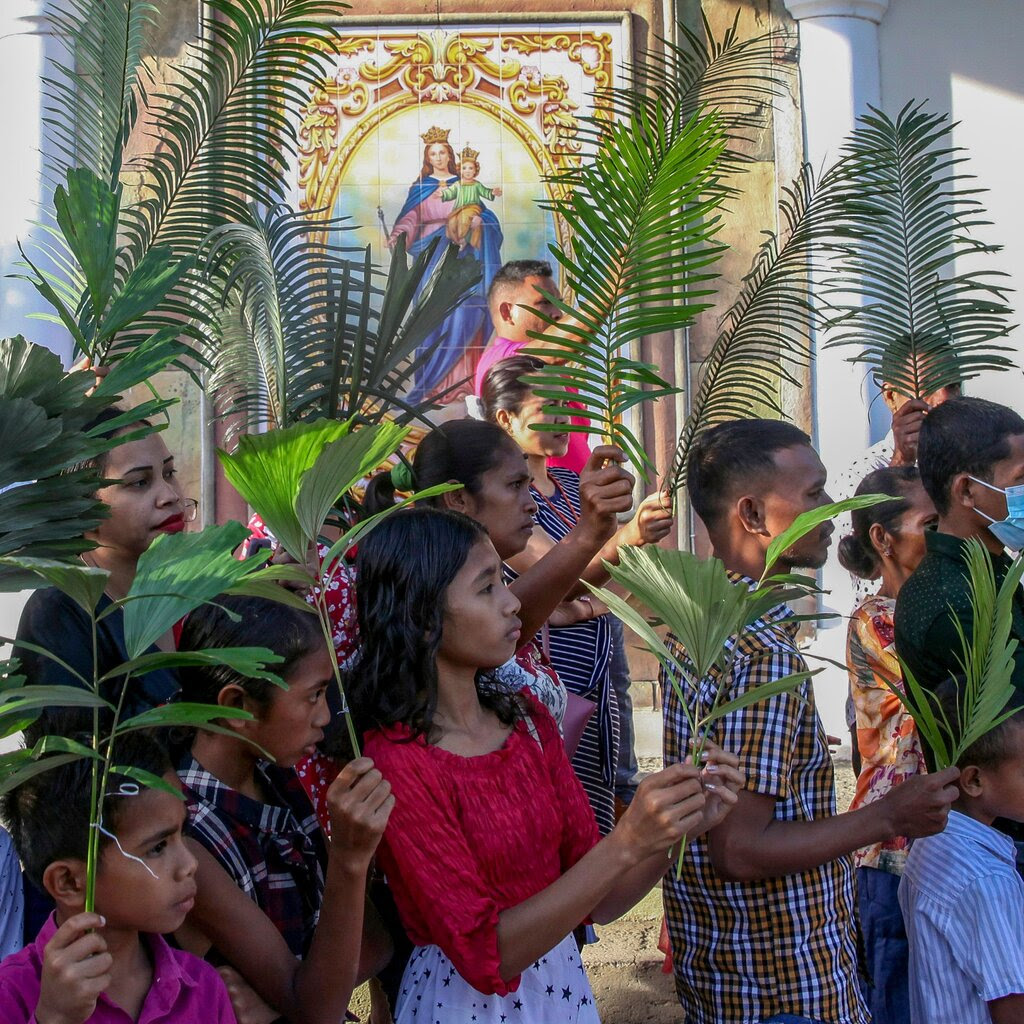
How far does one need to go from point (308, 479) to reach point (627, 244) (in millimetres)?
1200

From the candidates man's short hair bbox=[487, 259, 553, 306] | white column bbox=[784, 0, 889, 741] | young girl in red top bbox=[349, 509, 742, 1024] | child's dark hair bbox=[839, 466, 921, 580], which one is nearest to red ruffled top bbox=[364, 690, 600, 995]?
young girl in red top bbox=[349, 509, 742, 1024]

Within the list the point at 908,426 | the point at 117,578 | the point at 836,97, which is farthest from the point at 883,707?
the point at 836,97

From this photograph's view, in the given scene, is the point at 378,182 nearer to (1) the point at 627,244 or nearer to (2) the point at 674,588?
(1) the point at 627,244

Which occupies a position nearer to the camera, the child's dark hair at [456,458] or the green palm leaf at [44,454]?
the green palm leaf at [44,454]

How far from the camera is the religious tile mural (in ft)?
21.6

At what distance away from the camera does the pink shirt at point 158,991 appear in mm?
1774

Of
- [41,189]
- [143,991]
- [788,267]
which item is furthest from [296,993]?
[41,189]

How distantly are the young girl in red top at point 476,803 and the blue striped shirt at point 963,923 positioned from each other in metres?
0.58

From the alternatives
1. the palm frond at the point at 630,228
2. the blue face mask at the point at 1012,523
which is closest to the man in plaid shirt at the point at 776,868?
the blue face mask at the point at 1012,523

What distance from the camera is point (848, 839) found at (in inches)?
91.1

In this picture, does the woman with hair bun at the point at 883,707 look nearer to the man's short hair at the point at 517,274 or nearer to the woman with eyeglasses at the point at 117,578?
the woman with eyeglasses at the point at 117,578

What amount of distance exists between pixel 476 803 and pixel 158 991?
0.55 metres

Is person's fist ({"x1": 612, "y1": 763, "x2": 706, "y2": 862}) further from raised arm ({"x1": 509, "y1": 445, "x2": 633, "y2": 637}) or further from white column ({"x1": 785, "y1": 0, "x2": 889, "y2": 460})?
white column ({"x1": 785, "y1": 0, "x2": 889, "y2": 460})

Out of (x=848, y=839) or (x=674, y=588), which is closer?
(x=674, y=588)
